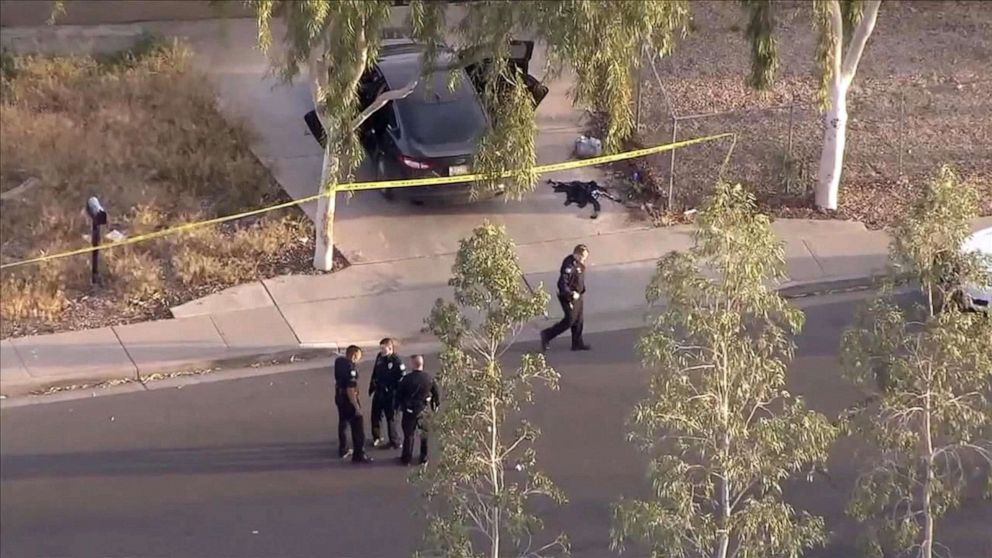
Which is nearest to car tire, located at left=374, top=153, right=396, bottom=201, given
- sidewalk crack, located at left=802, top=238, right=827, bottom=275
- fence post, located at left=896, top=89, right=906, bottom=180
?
sidewalk crack, located at left=802, top=238, right=827, bottom=275

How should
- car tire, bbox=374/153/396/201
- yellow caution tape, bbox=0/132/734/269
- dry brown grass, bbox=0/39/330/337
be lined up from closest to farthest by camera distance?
dry brown grass, bbox=0/39/330/337 < yellow caution tape, bbox=0/132/734/269 < car tire, bbox=374/153/396/201

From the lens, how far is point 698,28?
24219 mm

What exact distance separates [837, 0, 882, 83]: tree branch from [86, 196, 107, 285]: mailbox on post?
7.94m

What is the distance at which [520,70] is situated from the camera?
14.5 m

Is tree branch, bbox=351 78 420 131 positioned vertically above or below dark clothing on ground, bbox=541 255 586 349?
above

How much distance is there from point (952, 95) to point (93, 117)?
38.0 ft

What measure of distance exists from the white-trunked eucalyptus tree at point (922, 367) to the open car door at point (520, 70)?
539 centimetres

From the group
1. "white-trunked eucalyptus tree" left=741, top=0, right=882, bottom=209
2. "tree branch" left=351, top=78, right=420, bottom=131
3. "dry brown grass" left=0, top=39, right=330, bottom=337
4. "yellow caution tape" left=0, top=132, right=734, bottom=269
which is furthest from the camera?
"yellow caution tape" left=0, top=132, right=734, bottom=269

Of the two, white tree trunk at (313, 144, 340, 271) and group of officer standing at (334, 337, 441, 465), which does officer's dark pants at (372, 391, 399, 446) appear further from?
white tree trunk at (313, 144, 340, 271)

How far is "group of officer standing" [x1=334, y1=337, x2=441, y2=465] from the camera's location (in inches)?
491

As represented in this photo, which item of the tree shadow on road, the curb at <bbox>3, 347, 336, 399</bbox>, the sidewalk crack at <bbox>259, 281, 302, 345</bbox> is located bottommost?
the tree shadow on road

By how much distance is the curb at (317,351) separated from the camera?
572 inches

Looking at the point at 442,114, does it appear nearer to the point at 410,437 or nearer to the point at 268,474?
the point at 410,437

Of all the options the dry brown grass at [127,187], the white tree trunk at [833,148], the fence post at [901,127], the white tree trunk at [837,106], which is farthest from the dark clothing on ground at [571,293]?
the fence post at [901,127]
